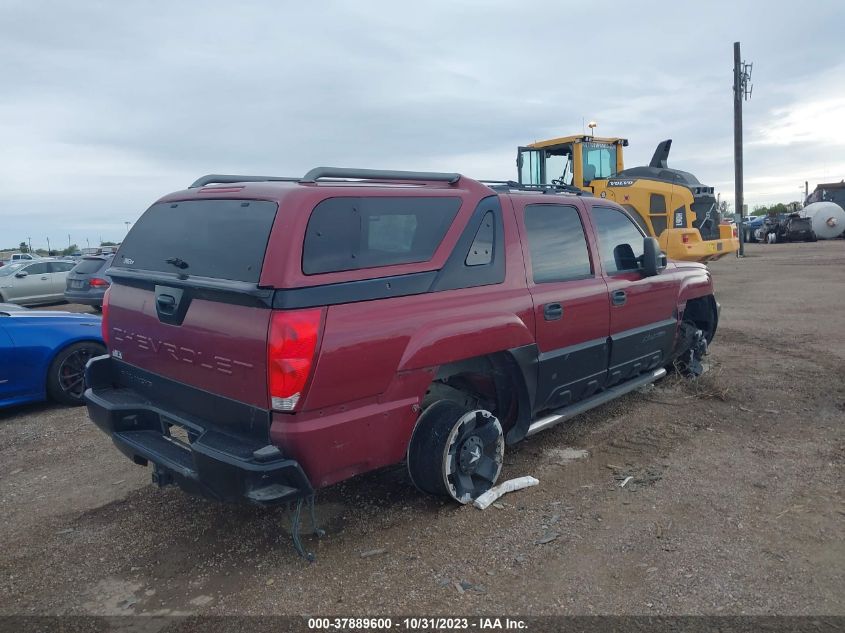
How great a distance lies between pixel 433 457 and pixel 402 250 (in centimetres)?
114

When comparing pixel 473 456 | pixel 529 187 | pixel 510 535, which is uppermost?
pixel 529 187

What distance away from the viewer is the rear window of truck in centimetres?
306

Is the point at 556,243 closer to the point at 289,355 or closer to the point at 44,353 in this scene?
the point at 289,355

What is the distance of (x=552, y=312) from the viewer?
4.15m

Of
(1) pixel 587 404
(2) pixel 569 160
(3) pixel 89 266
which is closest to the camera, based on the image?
(1) pixel 587 404

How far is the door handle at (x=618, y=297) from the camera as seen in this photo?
4.71m

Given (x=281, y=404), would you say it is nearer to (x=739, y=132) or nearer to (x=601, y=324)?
(x=601, y=324)

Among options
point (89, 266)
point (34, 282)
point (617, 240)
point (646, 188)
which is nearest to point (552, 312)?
point (617, 240)

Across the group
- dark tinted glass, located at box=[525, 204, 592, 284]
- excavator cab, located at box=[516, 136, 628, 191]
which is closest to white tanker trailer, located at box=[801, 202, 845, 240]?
excavator cab, located at box=[516, 136, 628, 191]

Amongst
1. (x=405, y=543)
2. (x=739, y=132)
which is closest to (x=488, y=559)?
(x=405, y=543)

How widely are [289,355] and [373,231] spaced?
86cm

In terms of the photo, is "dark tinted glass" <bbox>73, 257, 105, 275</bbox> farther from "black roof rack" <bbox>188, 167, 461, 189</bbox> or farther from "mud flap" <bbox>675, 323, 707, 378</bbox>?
"mud flap" <bbox>675, 323, 707, 378</bbox>

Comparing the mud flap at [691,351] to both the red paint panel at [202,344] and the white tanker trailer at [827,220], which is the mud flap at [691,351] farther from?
the white tanker trailer at [827,220]

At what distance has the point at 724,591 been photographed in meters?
2.87
